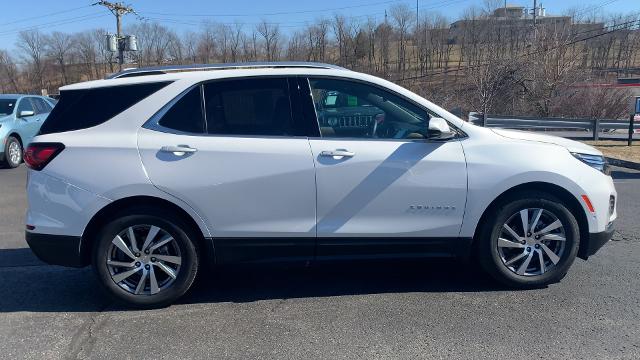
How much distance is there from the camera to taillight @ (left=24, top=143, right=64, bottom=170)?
3.76m

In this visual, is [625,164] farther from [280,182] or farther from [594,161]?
[280,182]

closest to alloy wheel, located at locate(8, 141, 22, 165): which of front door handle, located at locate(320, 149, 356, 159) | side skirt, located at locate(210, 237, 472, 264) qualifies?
side skirt, located at locate(210, 237, 472, 264)

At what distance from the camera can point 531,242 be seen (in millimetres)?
4094

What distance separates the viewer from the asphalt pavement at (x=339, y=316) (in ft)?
10.7

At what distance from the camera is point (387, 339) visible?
338 centimetres

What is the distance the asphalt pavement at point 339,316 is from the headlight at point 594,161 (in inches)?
38.0

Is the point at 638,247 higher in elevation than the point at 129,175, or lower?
lower

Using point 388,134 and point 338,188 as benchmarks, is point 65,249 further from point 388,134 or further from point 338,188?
point 388,134

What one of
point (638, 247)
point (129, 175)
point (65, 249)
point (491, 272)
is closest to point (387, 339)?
point (491, 272)

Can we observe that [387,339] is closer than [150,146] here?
Yes

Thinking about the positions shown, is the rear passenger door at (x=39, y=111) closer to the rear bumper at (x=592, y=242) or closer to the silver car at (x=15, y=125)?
the silver car at (x=15, y=125)

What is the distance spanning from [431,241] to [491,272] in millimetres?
576

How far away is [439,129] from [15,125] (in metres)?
11.6

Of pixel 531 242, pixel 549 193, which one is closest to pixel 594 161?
pixel 549 193
